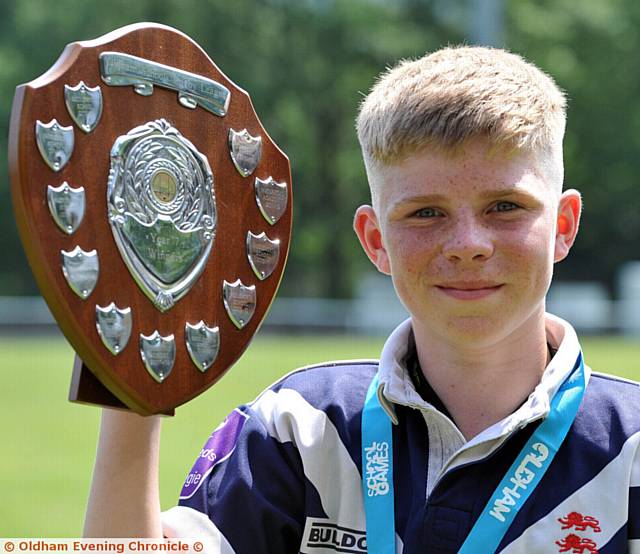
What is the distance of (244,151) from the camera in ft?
7.61

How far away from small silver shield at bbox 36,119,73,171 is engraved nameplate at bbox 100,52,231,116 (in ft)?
0.50

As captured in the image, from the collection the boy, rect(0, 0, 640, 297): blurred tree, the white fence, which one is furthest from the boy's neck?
rect(0, 0, 640, 297): blurred tree

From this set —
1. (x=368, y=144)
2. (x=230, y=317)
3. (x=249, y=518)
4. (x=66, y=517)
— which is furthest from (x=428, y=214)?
(x=66, y=517)

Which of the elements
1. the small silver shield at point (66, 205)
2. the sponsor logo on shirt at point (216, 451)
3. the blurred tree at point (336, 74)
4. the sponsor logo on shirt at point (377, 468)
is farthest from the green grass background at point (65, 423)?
the blurred tree at point (336, 74)

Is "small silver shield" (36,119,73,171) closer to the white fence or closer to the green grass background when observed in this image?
the green grass background

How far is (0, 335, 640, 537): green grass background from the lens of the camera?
23.8ft

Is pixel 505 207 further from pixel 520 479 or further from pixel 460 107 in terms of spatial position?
pixel 520 479

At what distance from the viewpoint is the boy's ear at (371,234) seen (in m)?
2.52

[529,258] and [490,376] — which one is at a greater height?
[529,258]

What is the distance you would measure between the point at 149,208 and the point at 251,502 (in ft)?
2.29

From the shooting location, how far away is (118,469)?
2.18 meters

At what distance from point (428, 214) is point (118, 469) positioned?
0.78m

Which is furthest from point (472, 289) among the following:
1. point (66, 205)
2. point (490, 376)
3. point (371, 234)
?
point (66, 205)

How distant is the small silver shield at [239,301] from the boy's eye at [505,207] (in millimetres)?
503
